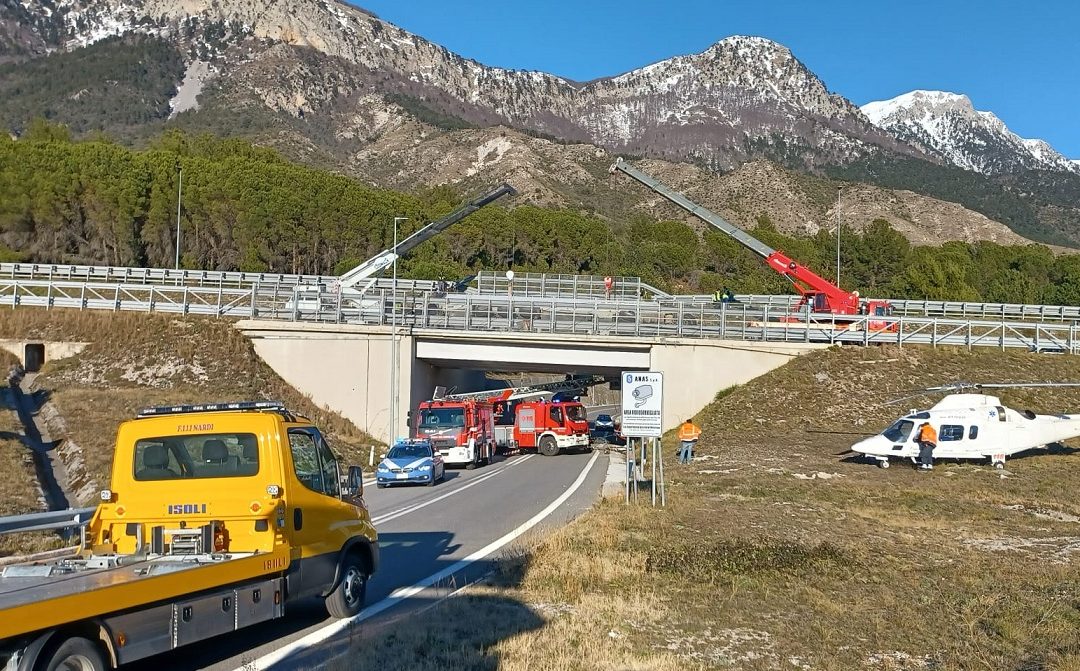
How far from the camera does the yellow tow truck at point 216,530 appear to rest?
752 cm

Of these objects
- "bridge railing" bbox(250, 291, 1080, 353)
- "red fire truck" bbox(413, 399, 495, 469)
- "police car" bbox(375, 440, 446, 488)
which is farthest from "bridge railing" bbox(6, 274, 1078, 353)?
"police car" bbox(375, 440, 446, 488)

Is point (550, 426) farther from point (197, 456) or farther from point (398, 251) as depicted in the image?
point (197, 456)

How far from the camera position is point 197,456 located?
9500mm

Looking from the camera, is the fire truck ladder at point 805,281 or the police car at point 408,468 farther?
the fire truck ladder at point 805,281

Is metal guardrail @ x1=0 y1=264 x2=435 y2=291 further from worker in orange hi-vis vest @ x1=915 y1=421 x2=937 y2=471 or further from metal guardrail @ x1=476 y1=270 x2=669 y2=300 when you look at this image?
worker in orange hi-vis vest @ x1=915 y1=421 x2=937 y2=471

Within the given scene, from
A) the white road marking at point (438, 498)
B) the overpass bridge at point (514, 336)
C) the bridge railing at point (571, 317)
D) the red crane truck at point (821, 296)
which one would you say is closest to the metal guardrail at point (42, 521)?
the white road marking at point (438, 498)

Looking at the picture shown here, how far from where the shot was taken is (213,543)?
29.3 feet

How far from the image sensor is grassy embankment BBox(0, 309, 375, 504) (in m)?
37.7

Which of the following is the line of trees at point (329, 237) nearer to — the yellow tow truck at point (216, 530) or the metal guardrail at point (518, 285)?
the metal guardrail at point (518, 285)

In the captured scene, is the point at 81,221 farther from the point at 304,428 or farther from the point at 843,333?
the point at 304,428

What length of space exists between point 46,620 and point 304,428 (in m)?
3.89

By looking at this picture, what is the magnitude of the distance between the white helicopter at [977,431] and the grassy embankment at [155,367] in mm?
19043

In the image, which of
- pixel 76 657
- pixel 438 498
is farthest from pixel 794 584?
pixel 438 498

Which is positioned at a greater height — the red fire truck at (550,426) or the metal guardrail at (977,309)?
the metal guardrail at (977,309)
